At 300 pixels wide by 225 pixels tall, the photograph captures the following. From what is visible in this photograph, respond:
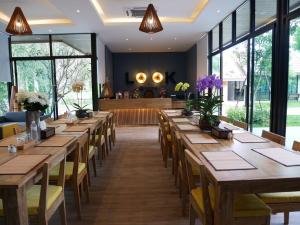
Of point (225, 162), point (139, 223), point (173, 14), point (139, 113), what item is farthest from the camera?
point (139, 113)

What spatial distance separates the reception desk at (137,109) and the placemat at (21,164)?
6.56 meters

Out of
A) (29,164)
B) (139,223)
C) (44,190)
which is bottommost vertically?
(139,223)

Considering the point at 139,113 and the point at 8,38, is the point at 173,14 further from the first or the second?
the point at 8,38

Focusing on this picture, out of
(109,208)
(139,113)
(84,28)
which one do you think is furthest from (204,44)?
(109,208)

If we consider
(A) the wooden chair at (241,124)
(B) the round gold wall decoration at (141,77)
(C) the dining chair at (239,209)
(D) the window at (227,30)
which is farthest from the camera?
(B) the round gold wall decoration at (141,77)

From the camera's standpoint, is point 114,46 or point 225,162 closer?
point 225,162

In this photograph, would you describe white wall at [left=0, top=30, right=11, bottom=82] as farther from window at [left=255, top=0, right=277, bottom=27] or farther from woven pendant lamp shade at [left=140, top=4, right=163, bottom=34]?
window at [left=255, top=0, right=277, bottom=27]

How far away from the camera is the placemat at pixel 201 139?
245 centimetres

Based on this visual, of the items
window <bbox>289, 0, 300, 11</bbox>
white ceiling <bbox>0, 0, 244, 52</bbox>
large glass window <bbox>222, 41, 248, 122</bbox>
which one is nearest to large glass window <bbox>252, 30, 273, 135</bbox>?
large glass window <bbox>222, 41, 248, 122</bbox>

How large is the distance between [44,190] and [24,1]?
534cm

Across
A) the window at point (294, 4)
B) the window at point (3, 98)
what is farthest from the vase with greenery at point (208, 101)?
the window at point (3, 98)

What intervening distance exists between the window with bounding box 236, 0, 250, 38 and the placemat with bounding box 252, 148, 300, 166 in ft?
12.9

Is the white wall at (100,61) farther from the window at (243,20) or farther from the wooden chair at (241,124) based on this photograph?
the wooden chair at (241,124)

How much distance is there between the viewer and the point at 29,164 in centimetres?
182
